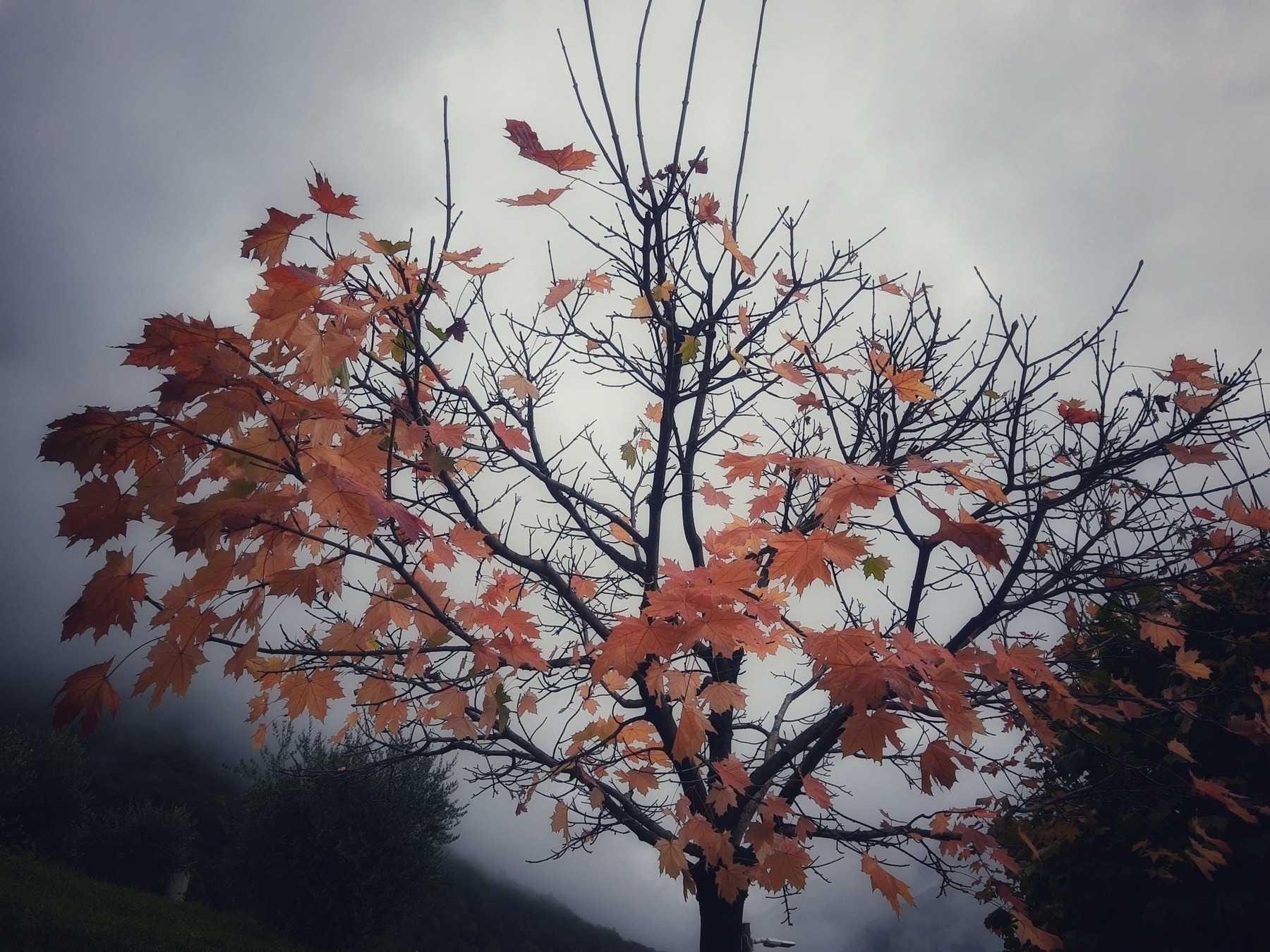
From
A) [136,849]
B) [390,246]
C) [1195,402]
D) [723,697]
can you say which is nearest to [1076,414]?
[1195,402]

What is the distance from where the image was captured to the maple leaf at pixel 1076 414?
377cm

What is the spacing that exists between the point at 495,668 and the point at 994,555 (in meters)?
2.17

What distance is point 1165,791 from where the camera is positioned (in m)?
3.80

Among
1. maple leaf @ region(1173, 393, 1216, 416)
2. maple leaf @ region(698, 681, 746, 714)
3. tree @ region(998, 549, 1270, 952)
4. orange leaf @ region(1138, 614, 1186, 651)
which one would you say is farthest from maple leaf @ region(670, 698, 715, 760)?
maple leaf @ region(1173, 393, 1216, 416)

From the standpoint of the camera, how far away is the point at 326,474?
1691mm

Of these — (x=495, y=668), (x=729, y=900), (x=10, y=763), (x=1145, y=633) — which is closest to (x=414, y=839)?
(x=10, y=763)

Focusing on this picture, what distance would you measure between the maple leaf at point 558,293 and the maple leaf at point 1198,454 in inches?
143

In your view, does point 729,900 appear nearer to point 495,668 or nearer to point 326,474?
point 495,668

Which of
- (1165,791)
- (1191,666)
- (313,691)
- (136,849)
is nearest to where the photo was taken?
(313,691)

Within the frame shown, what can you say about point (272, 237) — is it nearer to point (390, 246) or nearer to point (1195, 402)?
point (390, 246)

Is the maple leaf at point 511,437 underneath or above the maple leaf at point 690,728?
above

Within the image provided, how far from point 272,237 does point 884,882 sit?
4343mm

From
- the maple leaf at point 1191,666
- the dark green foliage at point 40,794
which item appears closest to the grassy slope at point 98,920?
the dark green foliage at point 40,794

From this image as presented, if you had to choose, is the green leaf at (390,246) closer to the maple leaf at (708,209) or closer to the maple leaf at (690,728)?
the maple leaf at (708,209)
